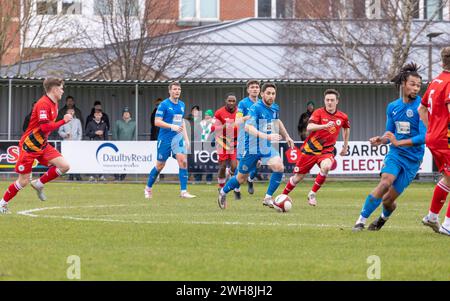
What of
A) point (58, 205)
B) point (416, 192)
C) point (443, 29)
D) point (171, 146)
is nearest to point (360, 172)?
point (416, 192)

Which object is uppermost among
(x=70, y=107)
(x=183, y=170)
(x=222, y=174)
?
(x=70, y=107)

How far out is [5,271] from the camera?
787 centimetres

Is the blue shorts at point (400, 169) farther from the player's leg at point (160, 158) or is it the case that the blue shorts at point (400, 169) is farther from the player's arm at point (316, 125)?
the player's leg at point (160, 158)

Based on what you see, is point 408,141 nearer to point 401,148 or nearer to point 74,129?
point 401,148

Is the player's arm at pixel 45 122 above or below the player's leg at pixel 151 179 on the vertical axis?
above

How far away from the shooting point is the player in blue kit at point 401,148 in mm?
11164

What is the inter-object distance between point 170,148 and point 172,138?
0.21 m

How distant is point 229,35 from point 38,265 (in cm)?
3622

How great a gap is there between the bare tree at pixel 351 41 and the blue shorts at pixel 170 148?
63.6ft

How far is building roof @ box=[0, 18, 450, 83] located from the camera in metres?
38.1

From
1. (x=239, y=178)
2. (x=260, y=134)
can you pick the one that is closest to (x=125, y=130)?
(x=239, y=178)

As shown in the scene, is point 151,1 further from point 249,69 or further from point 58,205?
point 58,205

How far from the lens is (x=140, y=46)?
34.4 m

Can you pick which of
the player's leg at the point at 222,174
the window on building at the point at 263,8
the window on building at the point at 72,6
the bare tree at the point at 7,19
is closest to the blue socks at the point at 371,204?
the player's leg at the point at 222,174
